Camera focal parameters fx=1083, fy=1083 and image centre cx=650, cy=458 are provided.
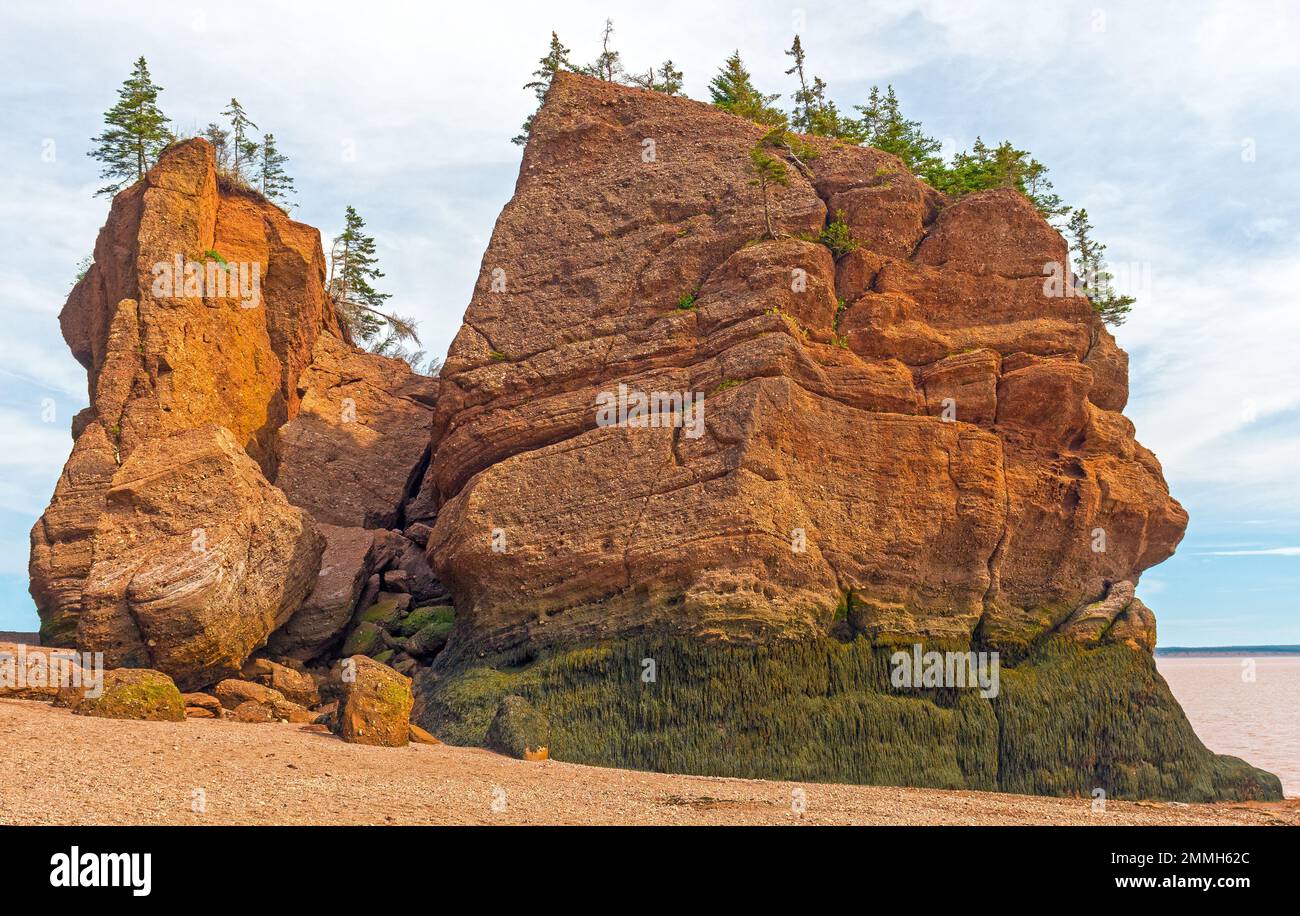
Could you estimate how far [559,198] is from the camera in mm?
27578

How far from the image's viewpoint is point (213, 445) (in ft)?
78.9

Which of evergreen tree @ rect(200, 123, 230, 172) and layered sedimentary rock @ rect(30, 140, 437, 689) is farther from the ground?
evergreen tree @ rect(200, 123, 230, 172)

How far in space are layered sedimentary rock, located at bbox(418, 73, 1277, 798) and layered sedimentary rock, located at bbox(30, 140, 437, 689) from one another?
3947 millimetres

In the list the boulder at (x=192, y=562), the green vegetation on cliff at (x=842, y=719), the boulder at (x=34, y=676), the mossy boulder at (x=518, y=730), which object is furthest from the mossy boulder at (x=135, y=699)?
the mossy boulder at (x=518, y=730)

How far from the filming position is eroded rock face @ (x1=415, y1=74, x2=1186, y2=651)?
70.4 ft

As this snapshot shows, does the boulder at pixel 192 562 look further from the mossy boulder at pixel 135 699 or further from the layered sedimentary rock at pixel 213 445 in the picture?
the mossy boulder at pixel 135 699

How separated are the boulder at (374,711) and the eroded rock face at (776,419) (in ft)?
12.2

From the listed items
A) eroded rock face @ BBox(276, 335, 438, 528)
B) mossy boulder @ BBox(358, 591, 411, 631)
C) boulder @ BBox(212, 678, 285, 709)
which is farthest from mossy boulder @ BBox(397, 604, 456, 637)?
eroded rock face @ BBox(276, 335, 438, 528)

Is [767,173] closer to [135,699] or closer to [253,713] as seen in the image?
[253,713]

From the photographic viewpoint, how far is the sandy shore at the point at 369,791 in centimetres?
1134

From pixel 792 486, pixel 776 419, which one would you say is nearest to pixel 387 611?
pixel 792 486

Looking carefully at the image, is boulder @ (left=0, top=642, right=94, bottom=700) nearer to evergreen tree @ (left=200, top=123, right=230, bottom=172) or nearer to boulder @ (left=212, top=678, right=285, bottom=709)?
boulder @ (left=212, top=678, right=285, bottom=709)
